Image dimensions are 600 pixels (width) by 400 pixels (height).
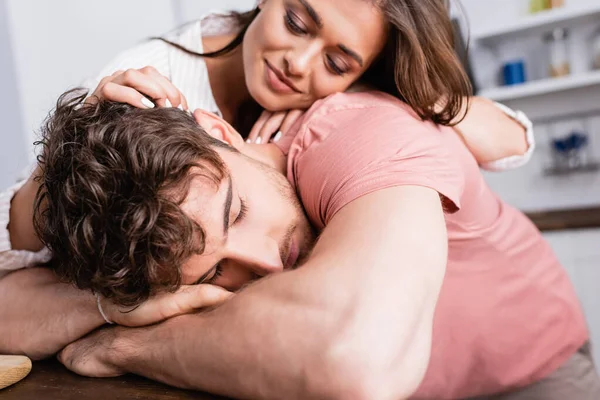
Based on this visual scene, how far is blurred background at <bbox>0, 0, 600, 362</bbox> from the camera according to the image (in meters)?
2.36

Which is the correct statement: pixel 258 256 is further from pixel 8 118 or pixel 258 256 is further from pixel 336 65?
pixel 8 118

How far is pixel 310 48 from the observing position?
1.27m

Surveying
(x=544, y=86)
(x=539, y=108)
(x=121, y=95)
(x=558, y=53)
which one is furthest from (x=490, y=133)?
(x=539, y=108)

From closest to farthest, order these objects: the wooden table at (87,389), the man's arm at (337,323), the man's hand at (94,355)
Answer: the man's arm at (337,323), the wooden table at (87,389), the man's hand at (94,355)

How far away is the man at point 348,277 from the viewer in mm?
680

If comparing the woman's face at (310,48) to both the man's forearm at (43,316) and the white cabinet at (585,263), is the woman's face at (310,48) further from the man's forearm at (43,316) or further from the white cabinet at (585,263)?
the white cabinet at (585,263)

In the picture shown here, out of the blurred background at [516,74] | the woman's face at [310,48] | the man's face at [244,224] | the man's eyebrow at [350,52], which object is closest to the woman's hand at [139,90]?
the man's face at [244,224]

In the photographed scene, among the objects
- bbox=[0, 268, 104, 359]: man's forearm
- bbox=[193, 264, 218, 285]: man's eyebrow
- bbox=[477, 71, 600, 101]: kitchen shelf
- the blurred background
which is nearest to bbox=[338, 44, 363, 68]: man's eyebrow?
bbox=[193, 264, 218, 285]: man's eyebrow

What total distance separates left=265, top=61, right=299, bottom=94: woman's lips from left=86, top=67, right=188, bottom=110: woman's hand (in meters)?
0.26

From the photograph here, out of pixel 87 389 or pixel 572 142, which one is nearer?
pixel 87 389

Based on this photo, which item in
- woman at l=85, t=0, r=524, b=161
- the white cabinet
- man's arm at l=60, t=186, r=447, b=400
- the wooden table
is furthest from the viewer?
the white cabinet

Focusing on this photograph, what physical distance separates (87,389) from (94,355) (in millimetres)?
74

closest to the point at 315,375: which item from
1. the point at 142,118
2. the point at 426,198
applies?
the point at 426,198

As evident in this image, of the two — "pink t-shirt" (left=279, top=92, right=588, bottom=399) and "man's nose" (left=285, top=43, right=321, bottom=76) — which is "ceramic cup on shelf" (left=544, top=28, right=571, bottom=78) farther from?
"man's nose" (left=285, top=43, right=321, bottom=76)
